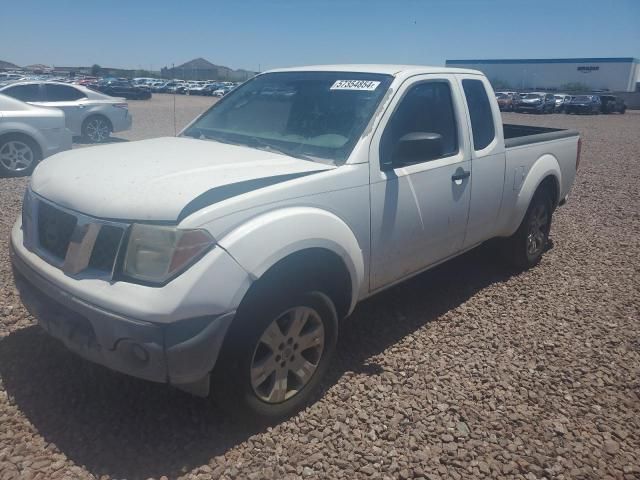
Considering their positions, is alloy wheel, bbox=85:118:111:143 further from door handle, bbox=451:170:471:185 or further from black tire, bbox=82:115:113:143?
door handle, bbox=451:170:471:185

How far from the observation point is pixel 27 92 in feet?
42.0

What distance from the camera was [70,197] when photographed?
9.05 ft

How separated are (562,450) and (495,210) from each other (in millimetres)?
2220

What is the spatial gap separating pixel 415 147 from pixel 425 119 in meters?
0.67

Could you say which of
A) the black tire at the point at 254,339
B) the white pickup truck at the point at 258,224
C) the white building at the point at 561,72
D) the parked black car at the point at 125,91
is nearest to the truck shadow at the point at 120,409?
the black tire at the point at 254,339

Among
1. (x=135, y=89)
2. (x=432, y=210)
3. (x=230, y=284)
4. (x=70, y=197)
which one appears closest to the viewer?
(x=230, y=284)

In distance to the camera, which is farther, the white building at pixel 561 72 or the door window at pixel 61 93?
the white building at pixel 561 72

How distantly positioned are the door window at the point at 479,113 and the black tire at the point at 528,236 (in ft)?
3.70

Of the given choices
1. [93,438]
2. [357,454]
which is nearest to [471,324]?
[357,454]

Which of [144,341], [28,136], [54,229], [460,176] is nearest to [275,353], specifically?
[144,341]

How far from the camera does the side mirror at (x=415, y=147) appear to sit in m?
3.35

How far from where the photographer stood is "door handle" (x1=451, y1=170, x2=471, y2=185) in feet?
13.1

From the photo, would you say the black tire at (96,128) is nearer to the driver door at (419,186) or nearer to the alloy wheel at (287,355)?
the driver door at (419,186)

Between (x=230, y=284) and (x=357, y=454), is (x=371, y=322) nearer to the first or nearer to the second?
(x=357, y=454)
